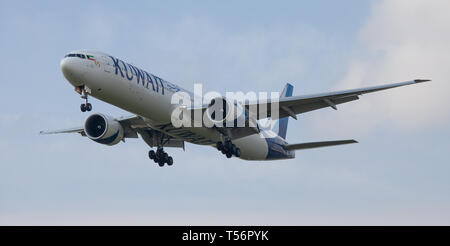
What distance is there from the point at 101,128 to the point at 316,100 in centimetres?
1309

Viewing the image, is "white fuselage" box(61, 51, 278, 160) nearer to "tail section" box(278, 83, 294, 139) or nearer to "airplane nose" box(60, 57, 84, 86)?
"airplane nose" box(60, 57, 84, 86)

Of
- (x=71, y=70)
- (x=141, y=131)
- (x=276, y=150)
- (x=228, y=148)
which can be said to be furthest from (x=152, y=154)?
(x=71, y=70)

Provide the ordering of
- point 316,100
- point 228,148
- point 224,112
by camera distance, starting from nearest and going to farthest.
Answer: point 316,100 < point 224,112 < point 228,148

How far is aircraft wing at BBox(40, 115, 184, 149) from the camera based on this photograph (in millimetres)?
38062

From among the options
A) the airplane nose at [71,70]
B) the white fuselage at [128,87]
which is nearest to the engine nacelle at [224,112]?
the white fuselage at [128,87]

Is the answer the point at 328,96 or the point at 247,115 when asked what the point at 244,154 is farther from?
the point at 328,96

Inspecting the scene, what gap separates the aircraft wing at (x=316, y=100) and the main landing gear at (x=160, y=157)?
23.9 ft

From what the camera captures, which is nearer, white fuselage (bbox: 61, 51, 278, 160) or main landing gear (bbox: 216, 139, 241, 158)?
white fuselage (bbox: 61, 51, 278, 160)

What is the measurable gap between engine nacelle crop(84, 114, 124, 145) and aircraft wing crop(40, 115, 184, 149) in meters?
0.58

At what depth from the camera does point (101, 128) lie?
124 feet

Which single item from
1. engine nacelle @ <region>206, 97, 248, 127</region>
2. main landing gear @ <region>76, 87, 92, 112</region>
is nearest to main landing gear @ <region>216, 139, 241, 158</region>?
engine nacelle @ <region>206, 97, 248, 127</region>

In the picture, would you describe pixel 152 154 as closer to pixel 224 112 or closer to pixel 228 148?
pixel 228 148

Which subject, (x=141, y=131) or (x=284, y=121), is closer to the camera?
(x=141, y=131)

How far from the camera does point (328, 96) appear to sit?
1320 inches
